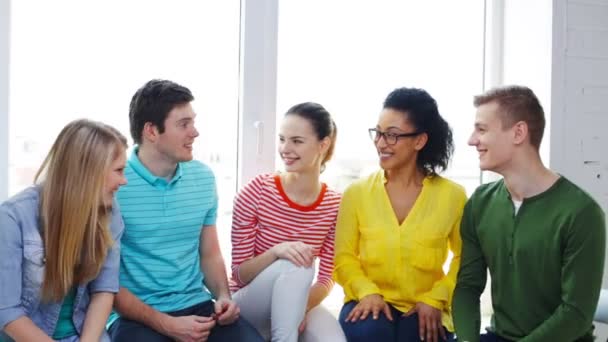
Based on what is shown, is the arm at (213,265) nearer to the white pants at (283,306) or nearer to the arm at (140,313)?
the white pants at (283,306)

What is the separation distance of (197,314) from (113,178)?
1.64ft

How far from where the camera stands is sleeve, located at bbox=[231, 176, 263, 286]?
204 cm

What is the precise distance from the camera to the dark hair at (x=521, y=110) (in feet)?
5.88

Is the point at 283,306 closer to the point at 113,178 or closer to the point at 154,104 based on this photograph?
the point at 113,178

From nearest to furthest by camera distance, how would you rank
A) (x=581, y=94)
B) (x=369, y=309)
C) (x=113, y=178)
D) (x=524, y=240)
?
1. (x=113, y=178)
2. (x=524, y=240)
3. (x=369, y=309)
4. (x=581, y=94)

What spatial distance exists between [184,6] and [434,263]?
122cm

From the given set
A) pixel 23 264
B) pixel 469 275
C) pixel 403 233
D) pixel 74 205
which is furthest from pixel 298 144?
pixel 23 264

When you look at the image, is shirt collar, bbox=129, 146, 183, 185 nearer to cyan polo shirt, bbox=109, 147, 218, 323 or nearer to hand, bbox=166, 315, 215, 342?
cyan polo shirt, bbox=109, 147, 218, 323

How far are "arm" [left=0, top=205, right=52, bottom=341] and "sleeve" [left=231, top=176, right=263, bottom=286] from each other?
67 centimetres

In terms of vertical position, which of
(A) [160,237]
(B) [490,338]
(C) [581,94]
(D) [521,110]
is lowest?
(B) [490,338]

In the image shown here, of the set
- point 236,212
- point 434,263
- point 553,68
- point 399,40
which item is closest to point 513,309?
point 434,263

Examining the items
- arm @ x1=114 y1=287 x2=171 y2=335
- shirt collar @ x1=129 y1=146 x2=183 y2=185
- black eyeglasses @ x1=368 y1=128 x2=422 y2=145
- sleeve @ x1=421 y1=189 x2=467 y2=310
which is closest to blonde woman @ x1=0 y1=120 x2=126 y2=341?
arm @ x1=114 y1=287 x2=171 y2=335

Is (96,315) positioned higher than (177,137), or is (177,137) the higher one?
(177,137)

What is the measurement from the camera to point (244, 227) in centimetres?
204
